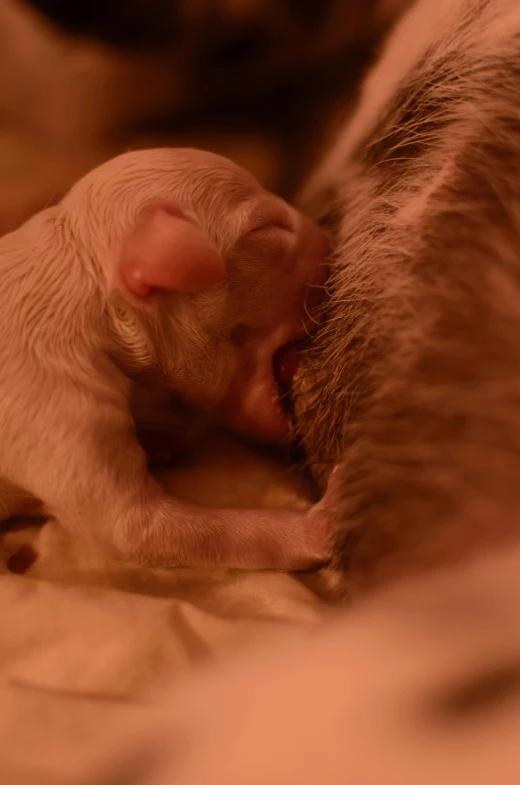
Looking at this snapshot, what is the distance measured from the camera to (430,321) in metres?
0.53

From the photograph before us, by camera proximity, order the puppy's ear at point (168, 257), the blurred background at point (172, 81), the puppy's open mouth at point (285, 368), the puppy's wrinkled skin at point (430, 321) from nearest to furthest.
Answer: the puppy's wrinkled skin at point (430, 321), the puppy's ear at point (168, 257), the puppy's open mouth at point (285, 368), the blurred background at point (172, 81)

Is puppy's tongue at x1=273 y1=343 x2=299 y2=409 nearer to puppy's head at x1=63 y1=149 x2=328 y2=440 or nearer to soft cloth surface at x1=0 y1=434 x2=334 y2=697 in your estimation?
puppy's head at x1=63 y1=149 x2=328 y2=440

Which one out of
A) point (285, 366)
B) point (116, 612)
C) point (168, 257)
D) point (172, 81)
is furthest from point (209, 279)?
point (172, 81)

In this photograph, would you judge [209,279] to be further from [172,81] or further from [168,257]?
[172,81]

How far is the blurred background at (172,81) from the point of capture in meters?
0.98

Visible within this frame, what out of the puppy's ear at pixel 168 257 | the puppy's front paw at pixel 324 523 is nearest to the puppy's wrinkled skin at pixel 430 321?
the puppy's front paw at pixel 324 523

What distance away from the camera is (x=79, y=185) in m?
0.76

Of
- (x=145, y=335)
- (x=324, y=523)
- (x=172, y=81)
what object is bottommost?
(x=324, y=523)

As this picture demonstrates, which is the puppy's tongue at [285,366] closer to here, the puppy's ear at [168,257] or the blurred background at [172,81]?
the puppy's ear at [168,257]

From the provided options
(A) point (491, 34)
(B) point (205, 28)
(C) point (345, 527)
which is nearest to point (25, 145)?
(B) point (205, 28)

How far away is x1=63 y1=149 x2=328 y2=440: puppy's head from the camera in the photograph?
2.21ft

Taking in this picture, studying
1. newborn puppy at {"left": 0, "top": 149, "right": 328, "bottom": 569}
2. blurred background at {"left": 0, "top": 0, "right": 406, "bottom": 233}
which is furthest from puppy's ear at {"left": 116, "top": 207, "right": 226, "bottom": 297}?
blurred background at {"left": 0, "top": 0, "right": 406, "bottom": 233}

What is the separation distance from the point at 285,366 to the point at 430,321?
26cm

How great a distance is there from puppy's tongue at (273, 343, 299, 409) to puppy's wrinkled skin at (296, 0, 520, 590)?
0.04 meters
